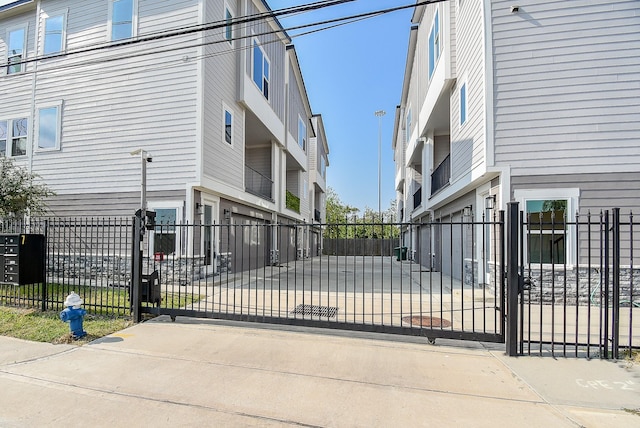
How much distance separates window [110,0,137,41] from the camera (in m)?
9.77

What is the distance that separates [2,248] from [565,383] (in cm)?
882

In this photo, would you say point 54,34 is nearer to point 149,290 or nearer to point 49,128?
point 49,128

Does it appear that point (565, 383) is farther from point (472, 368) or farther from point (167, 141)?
point (167, 141)

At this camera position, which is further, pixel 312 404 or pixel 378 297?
pixel 378 297

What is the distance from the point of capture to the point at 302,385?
3.44 metres

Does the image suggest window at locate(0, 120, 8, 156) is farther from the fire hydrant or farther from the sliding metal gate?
the fire hydrant

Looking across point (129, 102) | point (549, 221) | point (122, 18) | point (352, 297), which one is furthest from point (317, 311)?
point (122, 18)

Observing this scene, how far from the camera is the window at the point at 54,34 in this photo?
10369 millimetres

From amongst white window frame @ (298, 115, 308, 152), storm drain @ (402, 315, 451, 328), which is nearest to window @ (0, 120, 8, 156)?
white window frame @ (298, 115, 308, 152)

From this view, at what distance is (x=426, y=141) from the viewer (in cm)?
1481

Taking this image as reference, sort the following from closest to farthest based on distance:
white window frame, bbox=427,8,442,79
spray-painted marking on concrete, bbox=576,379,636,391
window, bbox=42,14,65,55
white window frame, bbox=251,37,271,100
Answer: spray-painted marking on concrete, bbox=576,379,636,391 → window, bbox=42,14,65,55 → white window frame, bbox=427,8,442,79 → white window frame, bbox=251,37,271,100

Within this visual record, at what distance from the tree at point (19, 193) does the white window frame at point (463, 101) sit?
12.0 m

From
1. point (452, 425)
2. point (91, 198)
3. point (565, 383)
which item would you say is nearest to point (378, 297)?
point (565, 383)

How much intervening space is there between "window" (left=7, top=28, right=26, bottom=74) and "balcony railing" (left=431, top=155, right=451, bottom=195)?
1465cm
